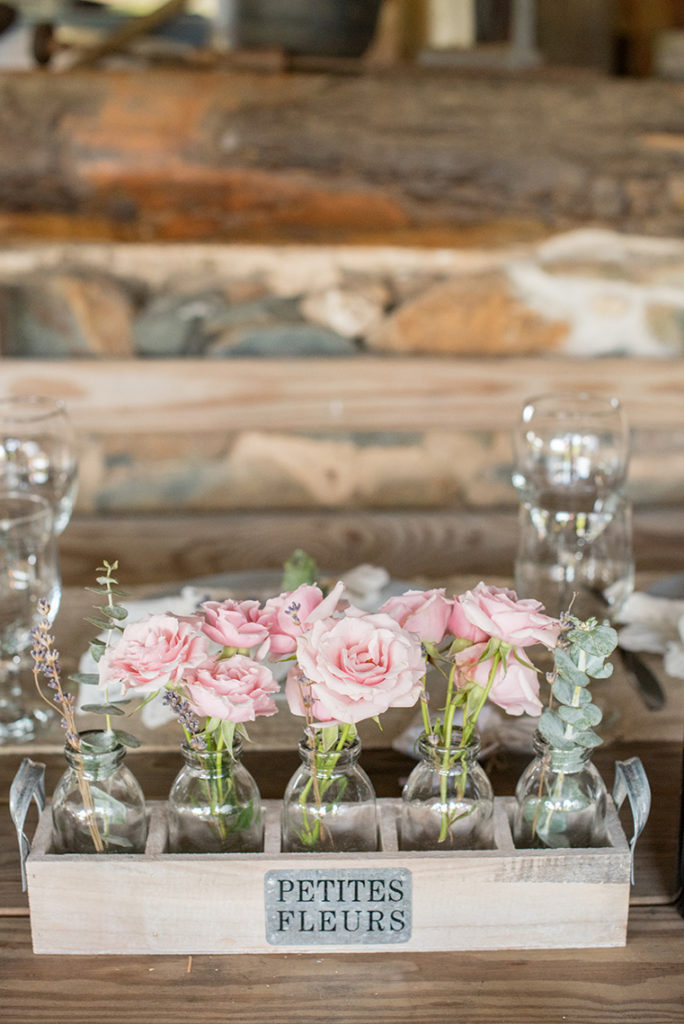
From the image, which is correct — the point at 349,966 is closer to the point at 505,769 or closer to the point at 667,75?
the point at 505,769

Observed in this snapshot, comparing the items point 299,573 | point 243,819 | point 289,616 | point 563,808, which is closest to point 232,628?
point 289,616

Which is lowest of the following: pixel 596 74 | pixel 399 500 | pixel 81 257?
pixel 399 500

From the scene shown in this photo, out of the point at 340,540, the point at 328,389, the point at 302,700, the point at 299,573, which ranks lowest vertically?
the point at 340,540

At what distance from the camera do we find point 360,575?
1325 mm

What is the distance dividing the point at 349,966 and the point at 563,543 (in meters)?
0.61

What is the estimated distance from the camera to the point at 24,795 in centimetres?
76

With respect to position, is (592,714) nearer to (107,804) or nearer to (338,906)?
(338,906)

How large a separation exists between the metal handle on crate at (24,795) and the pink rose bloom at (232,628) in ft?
0.52

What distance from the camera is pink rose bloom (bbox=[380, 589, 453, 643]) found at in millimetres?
738

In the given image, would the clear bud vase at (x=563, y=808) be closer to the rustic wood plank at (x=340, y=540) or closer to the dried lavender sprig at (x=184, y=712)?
the dried lavender sprig at (x=184, y=712)

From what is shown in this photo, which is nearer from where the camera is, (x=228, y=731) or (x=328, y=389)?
(x=228, y=731)

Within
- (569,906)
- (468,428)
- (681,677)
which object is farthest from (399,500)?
(569,906)

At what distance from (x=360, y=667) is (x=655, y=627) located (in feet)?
2.17

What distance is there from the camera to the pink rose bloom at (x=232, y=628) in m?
0.72
